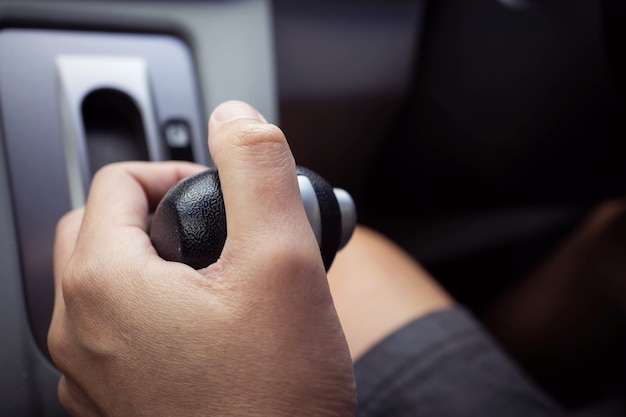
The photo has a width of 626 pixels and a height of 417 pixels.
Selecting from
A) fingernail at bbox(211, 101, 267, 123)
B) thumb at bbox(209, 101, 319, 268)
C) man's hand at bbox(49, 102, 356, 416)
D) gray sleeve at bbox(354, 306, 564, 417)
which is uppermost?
fingernail at bbox(211, 101, 267, 123)

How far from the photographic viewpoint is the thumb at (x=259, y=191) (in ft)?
0.96

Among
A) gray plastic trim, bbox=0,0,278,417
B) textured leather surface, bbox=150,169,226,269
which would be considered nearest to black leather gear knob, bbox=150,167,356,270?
textured leather surface, bbox=150,169,226,269

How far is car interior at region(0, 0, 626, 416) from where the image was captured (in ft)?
1.54

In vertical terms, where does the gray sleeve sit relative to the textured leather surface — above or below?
below

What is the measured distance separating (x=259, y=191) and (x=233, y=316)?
2.5 inches

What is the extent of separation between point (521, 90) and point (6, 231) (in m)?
0.70

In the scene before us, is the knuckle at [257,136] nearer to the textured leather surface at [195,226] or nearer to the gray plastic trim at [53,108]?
the textured leather surface at [195,226]

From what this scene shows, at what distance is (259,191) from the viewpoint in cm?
29

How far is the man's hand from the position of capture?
288mm

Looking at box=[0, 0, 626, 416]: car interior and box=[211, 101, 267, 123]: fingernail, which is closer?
box=[211, 101, 267, 123]: fingernail

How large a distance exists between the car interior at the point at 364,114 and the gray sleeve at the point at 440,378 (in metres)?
0.19

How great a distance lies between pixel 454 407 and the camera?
0.51 meters

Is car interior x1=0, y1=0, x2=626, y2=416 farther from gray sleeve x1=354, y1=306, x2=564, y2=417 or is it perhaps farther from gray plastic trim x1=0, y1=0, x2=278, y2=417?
gray sleeve x1=354, y1=306, x2=564, y2=417

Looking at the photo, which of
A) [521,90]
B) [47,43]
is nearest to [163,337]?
[47,43]
